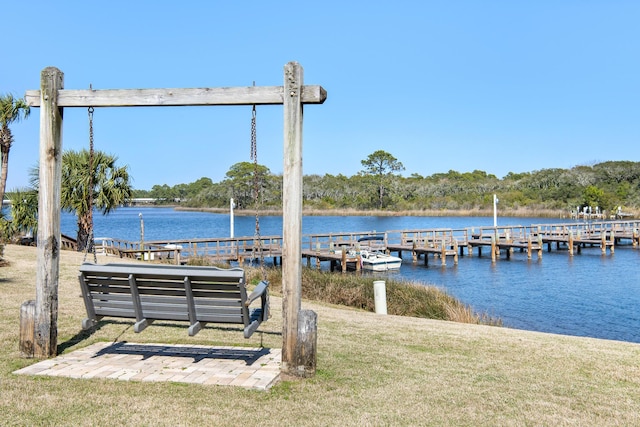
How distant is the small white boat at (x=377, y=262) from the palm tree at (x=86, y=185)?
44.3ft

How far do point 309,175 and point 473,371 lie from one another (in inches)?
5429

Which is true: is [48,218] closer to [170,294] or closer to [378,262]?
[170,294]

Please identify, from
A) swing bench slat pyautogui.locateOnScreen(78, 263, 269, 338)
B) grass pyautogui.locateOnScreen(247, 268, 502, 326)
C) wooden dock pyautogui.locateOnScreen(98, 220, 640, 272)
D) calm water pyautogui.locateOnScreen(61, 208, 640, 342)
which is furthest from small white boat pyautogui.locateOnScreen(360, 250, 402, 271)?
swing bench slat pyautogui.locateOnScreen(78, 263, 269, 338)

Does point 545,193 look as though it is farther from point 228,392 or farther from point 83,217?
point 228,392

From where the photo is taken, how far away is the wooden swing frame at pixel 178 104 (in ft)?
18.1

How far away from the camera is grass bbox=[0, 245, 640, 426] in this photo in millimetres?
4508

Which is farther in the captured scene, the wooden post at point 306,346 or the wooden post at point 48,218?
the wooden post at point 48,218

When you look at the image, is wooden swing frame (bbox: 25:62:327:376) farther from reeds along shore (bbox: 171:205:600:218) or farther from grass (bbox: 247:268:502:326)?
reeds along shore (bbox: 171:205:600:218)

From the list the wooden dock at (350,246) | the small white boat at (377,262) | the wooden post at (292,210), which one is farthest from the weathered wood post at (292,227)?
the small white boat at (377,262)

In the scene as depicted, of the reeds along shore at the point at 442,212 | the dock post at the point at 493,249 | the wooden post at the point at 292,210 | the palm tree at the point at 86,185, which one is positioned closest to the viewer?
the wooden post at the point at 292,210

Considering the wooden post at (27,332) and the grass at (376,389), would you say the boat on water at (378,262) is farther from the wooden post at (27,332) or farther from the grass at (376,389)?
the wooden post at (27,332)

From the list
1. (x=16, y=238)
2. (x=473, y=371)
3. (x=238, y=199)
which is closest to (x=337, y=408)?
(x=473, y=371)

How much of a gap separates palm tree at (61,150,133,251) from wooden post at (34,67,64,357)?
18244 mm

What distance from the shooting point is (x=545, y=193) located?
302 ft
